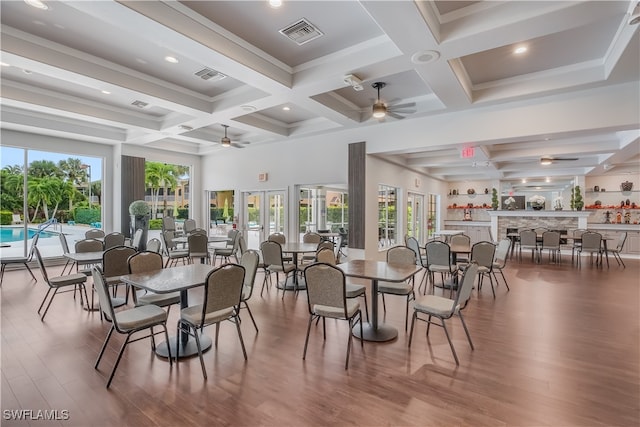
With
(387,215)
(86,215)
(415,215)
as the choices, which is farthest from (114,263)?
(415,215)

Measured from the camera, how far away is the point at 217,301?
290cm

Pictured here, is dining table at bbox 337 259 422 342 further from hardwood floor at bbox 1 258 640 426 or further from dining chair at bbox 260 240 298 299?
dining chair at bbox 260 240 298 299

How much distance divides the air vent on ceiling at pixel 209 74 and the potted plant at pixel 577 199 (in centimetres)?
1232

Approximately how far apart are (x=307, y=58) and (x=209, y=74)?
176cm

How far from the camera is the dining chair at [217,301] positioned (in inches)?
110

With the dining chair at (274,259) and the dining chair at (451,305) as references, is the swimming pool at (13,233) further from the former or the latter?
the dining chair at (451,305)

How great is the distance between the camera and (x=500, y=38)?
349cm

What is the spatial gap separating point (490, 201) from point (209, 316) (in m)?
14.0

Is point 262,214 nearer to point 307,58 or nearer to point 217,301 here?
point 307,58

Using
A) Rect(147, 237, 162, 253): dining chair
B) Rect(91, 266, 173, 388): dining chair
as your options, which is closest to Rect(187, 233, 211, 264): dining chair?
Rect(147, 237, 162, 253): dining chair

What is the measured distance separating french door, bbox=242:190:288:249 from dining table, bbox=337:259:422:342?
17.9 feet

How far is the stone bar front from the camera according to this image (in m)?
10.9

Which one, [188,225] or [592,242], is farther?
[188,225]

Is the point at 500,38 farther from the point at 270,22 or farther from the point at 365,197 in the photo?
the point at 365,197
